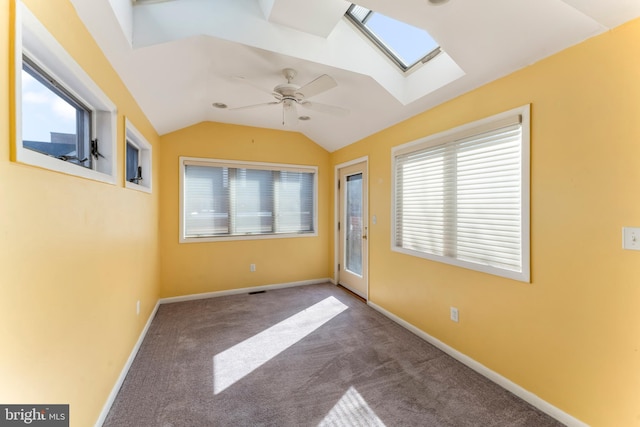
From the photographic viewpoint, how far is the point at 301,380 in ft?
7.13

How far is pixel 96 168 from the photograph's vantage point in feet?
6.19

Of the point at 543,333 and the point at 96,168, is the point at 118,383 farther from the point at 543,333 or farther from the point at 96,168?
the point at 543,333

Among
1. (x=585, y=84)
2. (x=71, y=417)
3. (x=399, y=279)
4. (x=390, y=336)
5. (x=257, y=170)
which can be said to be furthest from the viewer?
(x=257, y=170)

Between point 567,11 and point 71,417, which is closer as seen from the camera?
point 71,417

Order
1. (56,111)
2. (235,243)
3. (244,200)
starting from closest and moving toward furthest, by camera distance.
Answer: (56,111) → (235,243) → (244,200)

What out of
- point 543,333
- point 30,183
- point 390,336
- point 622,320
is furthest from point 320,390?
point 30,183

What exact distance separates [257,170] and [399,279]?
274cm

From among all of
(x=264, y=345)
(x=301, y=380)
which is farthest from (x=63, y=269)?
(x=264, y=345)

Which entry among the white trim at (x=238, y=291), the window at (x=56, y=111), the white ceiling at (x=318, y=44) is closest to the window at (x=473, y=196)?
the white ceiling at (x=318, y=44)

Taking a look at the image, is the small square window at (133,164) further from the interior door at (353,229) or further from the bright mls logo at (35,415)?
the interior door at (353,229)

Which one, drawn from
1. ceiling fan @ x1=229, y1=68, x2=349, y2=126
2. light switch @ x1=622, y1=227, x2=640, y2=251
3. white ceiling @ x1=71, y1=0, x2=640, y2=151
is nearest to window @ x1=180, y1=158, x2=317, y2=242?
white ceiling @ x1=71, y1=0, x2=640, y2=151

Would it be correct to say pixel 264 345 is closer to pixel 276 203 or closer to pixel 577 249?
pixel 276 203

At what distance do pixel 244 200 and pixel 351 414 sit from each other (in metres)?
3.31

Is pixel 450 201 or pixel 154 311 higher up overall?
pixel 450 201
